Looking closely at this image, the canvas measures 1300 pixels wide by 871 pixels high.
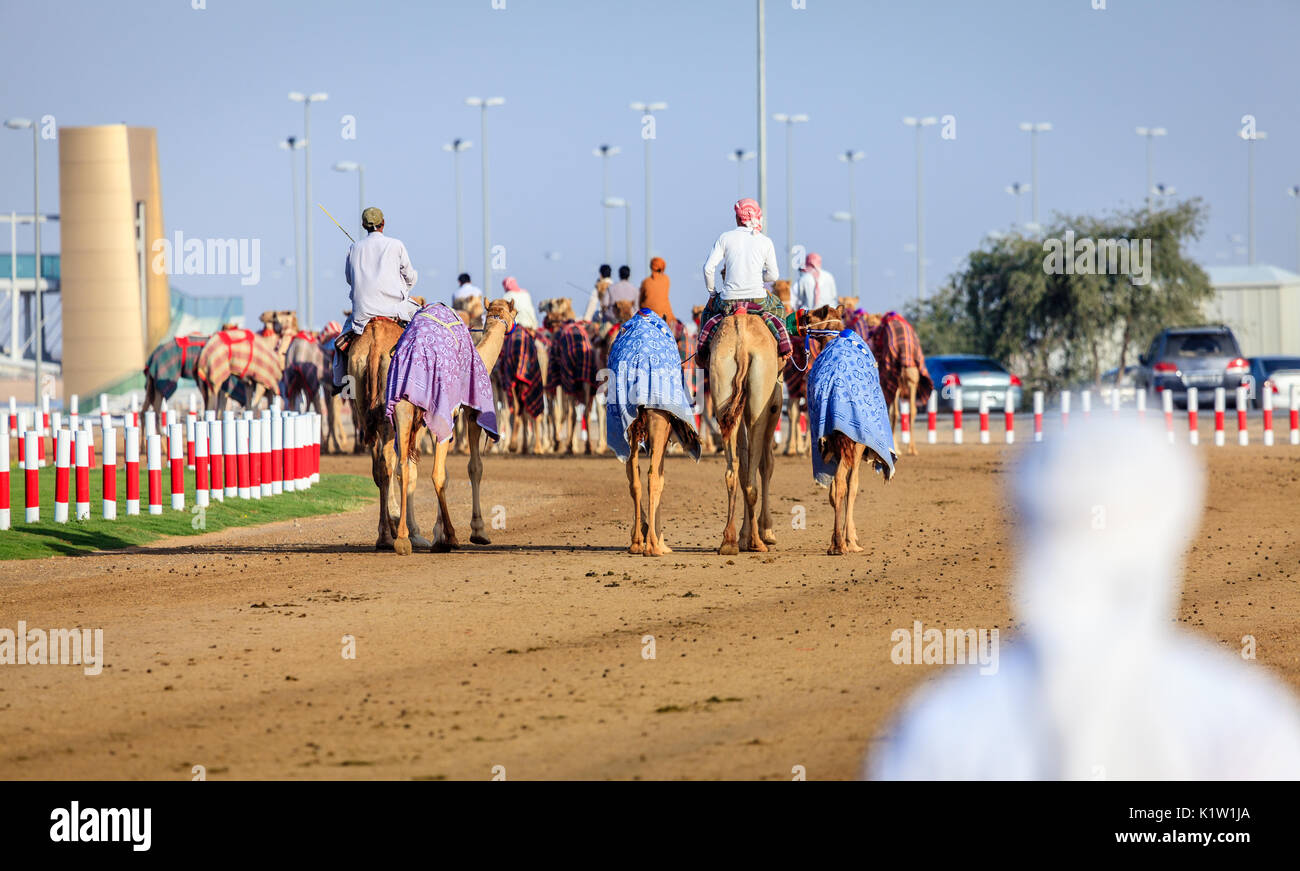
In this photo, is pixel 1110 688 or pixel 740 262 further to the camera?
pixel 740 262

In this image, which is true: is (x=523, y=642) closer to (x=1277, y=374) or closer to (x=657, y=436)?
(x=657, y=436)

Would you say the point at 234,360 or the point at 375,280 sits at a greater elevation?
the point at 375,280

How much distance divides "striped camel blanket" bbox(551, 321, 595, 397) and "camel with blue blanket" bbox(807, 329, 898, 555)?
16.4 m

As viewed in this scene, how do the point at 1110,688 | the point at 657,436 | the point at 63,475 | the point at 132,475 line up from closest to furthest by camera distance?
the point at 1110,688, the point at 657,436, the point at 63,475, the point at 132,475

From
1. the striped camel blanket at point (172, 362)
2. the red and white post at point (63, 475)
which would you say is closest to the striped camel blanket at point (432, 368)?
the red and white post at point (63, 475)

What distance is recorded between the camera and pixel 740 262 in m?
15.9

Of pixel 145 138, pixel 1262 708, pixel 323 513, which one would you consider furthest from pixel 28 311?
pixel 1262 708

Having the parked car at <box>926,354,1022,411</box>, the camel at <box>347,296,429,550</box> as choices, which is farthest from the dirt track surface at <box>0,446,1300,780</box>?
the parked car at <box>926,354,1022,411</box>

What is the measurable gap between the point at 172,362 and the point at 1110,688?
81.6 feet

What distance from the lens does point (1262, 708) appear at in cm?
845

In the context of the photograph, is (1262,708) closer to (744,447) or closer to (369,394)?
(744,447)

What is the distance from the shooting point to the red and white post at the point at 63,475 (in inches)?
715

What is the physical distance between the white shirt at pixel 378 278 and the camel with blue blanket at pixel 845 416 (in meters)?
3.46

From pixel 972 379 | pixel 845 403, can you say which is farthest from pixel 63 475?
pixel 972 379
